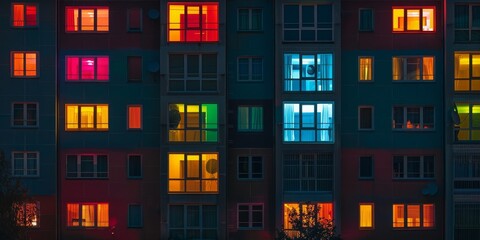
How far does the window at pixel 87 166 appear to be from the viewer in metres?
43.8

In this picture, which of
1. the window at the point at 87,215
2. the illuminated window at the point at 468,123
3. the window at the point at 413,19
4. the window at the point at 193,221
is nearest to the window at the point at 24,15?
the window at the point at 87,215

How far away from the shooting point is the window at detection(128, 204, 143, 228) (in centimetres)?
4362

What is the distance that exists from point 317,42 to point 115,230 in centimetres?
1620

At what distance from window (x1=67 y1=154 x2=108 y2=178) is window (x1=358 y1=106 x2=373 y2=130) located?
15.3m

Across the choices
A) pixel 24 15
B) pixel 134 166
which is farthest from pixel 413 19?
pixel 24 15

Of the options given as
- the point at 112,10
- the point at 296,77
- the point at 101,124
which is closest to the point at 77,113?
the point at 101,124

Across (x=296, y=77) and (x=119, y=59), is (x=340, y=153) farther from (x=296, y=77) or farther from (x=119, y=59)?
(x=119, y=59)

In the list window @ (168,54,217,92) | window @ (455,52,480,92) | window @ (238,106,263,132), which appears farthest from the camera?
window @ (238,106,263,132)

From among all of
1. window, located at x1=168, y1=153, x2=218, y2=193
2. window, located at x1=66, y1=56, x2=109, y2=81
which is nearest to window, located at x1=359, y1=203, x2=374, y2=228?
window, located at x1=168, y1=153, x2=218, y2=193

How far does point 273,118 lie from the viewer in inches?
1711

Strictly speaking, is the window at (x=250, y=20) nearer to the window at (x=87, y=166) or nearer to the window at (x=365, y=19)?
the window at (x=365, y=19)

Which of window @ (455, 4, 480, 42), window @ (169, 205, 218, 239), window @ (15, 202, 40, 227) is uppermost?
window @ (455, 4, 480, 42)

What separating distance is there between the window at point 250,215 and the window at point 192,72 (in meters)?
7.18

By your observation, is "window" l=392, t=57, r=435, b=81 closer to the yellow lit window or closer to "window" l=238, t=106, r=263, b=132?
the yellow lit window
